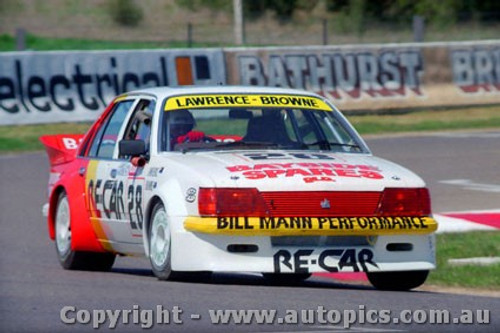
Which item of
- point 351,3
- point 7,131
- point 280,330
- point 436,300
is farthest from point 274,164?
point 351,3

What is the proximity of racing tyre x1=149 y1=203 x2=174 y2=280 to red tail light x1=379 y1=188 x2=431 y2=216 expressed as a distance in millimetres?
1462

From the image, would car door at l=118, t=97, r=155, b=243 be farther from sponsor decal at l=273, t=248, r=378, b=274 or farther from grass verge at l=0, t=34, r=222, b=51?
grass verge at l=0, t=34, r=222, b=51

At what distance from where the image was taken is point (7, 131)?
2494 cm

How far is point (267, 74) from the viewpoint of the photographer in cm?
2669

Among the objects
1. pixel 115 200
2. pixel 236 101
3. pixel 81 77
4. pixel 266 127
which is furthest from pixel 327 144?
pixel 81 77

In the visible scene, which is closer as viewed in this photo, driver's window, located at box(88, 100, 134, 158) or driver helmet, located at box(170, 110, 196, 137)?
driver helmet, located at box(170, 110, 196, 137)

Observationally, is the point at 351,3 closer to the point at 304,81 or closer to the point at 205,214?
the point at 304,81

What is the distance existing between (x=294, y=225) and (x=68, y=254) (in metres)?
2.71

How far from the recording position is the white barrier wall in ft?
79.5

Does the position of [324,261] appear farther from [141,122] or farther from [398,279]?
[141,122]

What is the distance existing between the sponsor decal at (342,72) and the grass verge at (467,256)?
13711 mm

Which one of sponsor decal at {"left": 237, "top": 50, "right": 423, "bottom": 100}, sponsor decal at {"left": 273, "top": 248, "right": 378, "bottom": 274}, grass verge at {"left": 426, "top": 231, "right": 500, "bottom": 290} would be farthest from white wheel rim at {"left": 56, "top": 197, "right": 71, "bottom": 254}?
sponsor decal at {"left": 237, "top": 50, "right": 423, "bottom": 100}

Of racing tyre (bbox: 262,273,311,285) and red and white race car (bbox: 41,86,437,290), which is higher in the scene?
red and white race car (bbox: 41,86,437,290)

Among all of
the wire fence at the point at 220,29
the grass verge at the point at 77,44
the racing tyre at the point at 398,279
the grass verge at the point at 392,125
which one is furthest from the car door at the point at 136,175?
the grass verge at the point at 77,44
